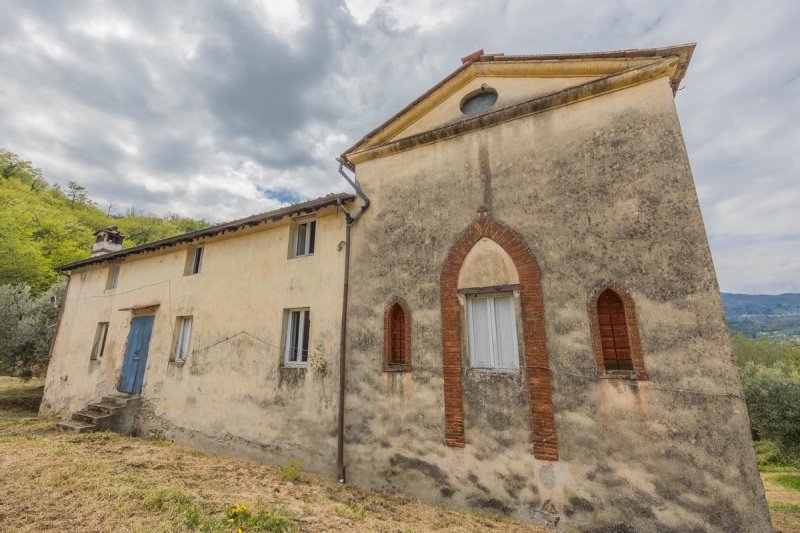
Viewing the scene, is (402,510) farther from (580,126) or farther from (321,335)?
(580,126)

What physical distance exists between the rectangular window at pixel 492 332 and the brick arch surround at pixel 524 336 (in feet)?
0.94

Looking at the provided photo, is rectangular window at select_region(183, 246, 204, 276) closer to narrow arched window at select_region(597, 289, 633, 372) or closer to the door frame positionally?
the door frame

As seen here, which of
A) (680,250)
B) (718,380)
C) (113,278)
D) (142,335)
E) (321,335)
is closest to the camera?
(718,380)

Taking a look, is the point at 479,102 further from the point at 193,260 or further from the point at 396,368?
the point at 193,260

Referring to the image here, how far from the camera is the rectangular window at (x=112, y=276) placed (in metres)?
14.9

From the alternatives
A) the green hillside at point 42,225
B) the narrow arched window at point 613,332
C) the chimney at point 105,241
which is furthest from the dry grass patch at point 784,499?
the green hillside at point 42,225

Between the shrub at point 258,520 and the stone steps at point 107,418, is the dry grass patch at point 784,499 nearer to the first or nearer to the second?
the shrub at point 258,520

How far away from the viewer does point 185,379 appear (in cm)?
1106

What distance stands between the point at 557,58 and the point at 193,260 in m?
12.3

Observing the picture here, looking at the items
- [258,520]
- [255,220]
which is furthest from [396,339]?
[255,220]

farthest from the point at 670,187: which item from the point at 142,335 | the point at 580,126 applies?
the point at 142,335

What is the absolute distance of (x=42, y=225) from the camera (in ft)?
111

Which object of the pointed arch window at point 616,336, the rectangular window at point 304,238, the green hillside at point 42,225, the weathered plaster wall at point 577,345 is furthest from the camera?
the green hillside at point 42,225

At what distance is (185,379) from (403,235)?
8.35 meters
